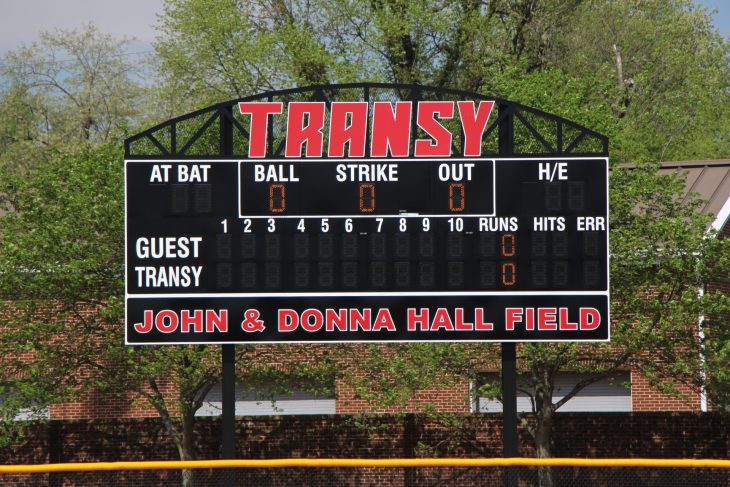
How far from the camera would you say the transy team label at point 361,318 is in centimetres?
1279

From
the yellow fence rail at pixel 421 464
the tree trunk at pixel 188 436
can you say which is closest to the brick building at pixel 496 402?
the tree trunk at pixel 188 436

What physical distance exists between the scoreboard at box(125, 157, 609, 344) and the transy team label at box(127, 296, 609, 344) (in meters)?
0.02

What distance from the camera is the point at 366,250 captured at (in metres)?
12.6

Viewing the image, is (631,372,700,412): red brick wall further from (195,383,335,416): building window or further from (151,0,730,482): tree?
(195,383,335,416): building window

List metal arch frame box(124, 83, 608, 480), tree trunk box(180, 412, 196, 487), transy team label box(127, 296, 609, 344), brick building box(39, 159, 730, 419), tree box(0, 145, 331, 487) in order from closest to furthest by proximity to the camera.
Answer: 1. transy team label box(127, 296, 609, 344)
2. metal arch frame box(124, 83, 608, 480)
3. tree box(0, 145, 331, 487)
4. tree trunk box(180, 412, 196, 487)
5. brick building box(39, 159, 730, 419)

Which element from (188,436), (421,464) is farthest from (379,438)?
(421,464)

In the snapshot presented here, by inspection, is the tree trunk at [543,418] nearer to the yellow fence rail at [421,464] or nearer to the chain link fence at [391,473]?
the chain link fence at [391,473]

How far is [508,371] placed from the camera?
43.7 feet

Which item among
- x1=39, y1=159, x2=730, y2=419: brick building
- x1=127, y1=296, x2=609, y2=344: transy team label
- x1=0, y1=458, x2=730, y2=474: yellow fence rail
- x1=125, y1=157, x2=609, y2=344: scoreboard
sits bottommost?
x1=0, y1=458, x2=730, y2=474: yellow fence rail

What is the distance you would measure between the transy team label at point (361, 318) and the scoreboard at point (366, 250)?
15 mm

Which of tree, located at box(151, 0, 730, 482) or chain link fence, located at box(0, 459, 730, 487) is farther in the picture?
tree, located at box(151, 0, 730, 482)

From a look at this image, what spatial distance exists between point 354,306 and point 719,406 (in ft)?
24.0

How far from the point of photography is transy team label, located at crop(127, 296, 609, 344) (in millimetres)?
12789

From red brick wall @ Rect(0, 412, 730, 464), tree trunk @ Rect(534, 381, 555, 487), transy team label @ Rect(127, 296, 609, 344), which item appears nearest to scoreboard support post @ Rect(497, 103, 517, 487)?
transy team label @ Rect(127, 296, 609, 344)
